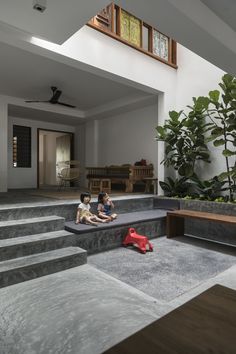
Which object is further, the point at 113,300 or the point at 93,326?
the point at 113,300

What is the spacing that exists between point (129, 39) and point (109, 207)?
3163 millimetres

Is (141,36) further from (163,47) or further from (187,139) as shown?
(187,139)

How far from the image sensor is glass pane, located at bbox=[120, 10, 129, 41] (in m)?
4.43

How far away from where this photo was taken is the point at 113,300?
2.00m

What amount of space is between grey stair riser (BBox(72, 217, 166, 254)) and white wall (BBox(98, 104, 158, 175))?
262 cm

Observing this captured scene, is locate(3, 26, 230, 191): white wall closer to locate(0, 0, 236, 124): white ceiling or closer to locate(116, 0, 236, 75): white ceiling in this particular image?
locate(0, 0, 236, 124): white ceiling

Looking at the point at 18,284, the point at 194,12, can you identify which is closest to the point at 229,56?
the point at 194,12

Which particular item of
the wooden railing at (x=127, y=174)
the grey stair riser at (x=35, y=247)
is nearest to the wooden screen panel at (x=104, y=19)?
the wooden railing at (x=127, y=174)

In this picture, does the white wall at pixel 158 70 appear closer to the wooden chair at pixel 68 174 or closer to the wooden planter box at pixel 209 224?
the wooden planter box at pixel 209 224

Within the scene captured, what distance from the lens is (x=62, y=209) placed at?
12.6 feet

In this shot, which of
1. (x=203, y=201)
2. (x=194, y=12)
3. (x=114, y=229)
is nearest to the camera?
(x=194, y=12)

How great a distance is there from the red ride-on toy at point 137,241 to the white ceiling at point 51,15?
289 centimetres

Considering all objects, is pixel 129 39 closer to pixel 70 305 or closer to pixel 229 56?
pixel 229 56

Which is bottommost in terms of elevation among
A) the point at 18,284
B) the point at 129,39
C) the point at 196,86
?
the point at 18,284
